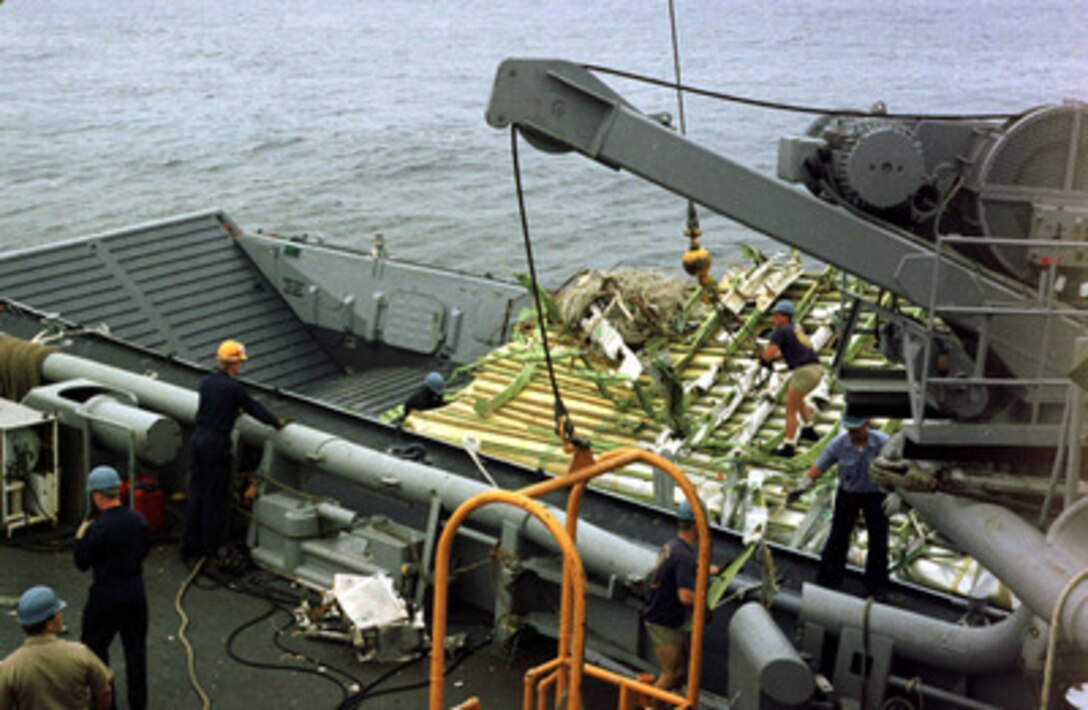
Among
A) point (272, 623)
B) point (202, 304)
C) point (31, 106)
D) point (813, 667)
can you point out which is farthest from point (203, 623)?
point (31, 106)

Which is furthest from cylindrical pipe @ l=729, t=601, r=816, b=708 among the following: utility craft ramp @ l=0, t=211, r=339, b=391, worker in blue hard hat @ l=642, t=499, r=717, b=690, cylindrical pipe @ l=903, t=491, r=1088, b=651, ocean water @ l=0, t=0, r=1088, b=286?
ocean water @ l=0, t=0, r=1088, b=286

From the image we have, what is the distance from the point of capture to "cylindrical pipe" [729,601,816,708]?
6.64 m

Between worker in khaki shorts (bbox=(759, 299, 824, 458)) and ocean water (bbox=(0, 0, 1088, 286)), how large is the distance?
50.4 feet

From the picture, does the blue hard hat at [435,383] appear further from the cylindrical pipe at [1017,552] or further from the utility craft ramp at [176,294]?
the cylindrical pipe at [1017,552]

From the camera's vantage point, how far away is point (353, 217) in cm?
3209

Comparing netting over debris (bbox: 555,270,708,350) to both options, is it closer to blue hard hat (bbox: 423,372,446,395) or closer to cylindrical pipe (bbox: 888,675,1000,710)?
blue hard hat (bbox: 423,372,446,395)

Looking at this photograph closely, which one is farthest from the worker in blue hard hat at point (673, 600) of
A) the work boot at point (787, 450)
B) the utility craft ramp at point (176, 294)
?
the utility craft ramp at point (176, 294)

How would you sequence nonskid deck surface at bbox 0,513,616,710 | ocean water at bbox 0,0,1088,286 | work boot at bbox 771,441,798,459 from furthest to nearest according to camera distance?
1. ocean water at bbox 0,0,1088,286
2. work boot at bbox 771,441,798,459
3. nonskid deck surface at bbox 0,513,616,710

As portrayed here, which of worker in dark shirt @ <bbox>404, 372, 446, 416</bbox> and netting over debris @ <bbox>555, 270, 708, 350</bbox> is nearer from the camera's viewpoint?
worker in dark shirt @ <bbox>404, 372, 446, 416</bbox>

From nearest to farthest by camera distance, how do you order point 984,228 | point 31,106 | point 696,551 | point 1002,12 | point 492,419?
point 984,228
point 696,551
point 492,419
point 31,106
point 1002,12

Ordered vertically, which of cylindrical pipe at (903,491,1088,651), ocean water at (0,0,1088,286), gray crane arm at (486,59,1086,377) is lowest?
ocean water at (0,0,1088,286)

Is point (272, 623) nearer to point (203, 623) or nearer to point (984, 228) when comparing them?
point (203, 623)

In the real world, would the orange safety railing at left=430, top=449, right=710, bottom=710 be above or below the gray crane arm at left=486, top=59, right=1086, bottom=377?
below

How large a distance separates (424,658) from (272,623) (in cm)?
108
